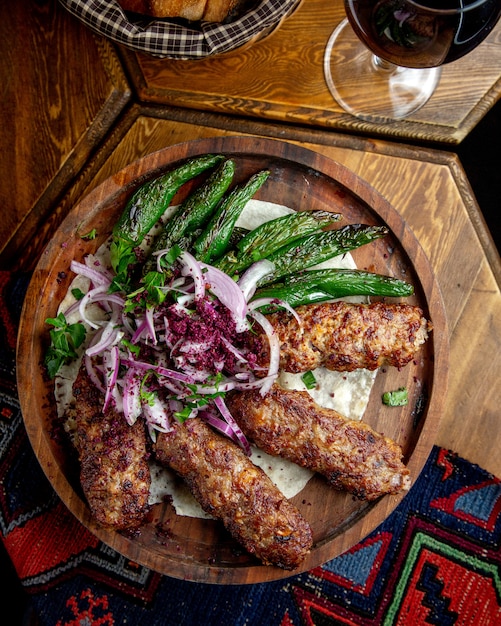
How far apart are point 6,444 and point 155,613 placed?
1431 millimetres

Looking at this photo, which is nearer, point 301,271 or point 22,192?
point 301,271

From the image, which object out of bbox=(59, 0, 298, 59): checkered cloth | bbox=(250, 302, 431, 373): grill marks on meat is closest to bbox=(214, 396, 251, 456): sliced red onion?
bbox=(250, 302, 431, 373): grill marks on meat

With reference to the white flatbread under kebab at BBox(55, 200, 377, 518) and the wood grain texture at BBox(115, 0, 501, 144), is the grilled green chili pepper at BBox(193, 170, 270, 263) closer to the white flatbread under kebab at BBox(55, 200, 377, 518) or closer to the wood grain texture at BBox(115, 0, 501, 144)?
the white flatbread under kebab at BBox(55, 200, 377, 518)

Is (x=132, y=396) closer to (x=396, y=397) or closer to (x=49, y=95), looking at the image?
(x=396, y=397)

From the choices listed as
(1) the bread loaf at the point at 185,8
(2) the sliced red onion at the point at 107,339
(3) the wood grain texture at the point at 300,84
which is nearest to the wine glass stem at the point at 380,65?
(3) the wood grain texture at the point at 300,84

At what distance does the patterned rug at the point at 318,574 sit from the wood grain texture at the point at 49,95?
2.32ft

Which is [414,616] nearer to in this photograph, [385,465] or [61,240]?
[385,465]

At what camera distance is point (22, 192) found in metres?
3.82

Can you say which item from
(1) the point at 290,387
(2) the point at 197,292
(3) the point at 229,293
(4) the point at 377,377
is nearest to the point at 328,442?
(1) the point at 290,387

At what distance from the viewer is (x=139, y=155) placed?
12.3ft

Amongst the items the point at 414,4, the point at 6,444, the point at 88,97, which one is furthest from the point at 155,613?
the point at 414,4

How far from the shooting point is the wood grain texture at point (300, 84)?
3.67 m

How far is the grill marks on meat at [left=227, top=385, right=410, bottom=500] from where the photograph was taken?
10.5ft

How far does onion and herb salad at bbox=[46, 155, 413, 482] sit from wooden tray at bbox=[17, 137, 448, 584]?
118 mm
